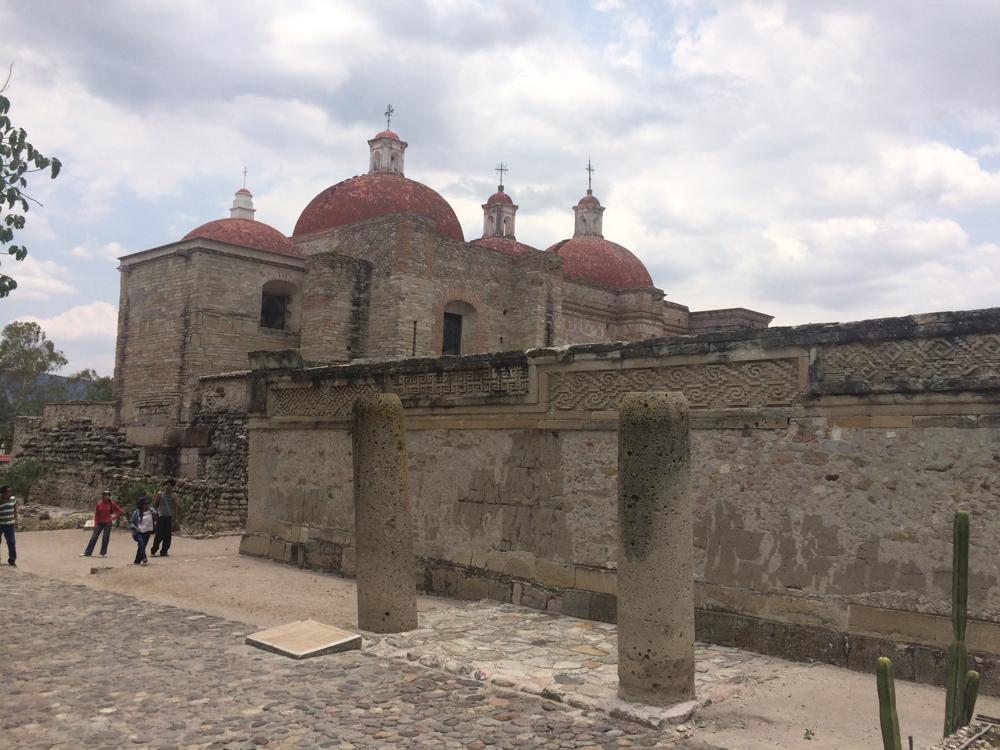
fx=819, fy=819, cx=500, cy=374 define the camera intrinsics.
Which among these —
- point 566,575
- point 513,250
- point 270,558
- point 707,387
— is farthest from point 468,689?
point 513,250

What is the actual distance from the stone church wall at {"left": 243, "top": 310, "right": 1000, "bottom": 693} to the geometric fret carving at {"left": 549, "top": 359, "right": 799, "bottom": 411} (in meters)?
0.01

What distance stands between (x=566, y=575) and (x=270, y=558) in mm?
5415

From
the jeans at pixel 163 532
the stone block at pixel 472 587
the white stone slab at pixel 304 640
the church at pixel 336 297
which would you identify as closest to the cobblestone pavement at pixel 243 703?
the white stone slab at pixel 304 640

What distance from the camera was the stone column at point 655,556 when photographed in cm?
489

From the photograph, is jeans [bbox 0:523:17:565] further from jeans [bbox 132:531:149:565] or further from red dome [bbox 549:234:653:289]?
red dome [bbox 549:234:653:289]

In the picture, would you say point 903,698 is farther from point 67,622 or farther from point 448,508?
point 67,622

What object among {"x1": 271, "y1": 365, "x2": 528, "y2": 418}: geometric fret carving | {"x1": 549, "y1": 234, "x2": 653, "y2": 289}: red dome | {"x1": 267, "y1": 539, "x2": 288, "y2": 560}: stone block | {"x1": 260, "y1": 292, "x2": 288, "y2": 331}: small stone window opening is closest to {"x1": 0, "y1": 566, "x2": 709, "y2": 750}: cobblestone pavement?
{"x1": 271, "y1": 365, "x2": 528, "y2": 418}: geometric fret carving

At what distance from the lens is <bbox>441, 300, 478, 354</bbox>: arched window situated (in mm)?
24344

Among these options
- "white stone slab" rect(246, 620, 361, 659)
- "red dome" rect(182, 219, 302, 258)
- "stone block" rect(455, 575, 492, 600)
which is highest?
"red dome" rect(182, 219, 302, 258)

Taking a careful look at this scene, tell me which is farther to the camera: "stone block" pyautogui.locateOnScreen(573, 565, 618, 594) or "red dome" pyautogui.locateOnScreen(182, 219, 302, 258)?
"red dome" pyautogui.locateOnScreen(182, 219, 302, 258)

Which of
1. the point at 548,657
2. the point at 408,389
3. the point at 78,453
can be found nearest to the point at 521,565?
the point at 548,657

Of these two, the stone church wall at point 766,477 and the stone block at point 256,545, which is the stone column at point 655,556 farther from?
the stone block at point 256,545

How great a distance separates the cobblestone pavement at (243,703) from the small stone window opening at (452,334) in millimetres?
17766

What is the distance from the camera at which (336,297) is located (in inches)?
875
